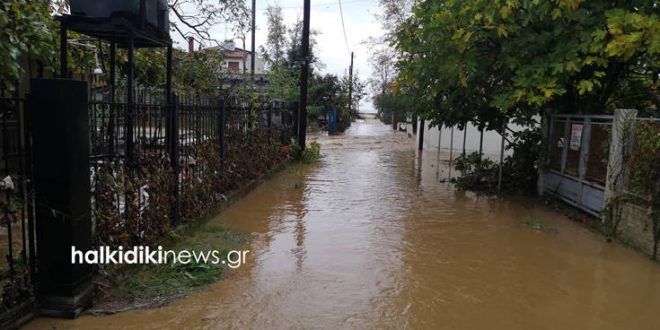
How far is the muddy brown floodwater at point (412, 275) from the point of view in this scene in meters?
4.23

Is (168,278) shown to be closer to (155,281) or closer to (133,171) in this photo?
(155,281)

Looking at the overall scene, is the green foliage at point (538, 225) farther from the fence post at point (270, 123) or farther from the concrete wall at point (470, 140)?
the concrete wall at point (470, 140)

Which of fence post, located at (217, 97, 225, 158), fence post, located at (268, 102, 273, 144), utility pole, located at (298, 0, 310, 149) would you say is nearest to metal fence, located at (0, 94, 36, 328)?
fence post, located at (217, 97, 225, 158)

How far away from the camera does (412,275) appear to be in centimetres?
539

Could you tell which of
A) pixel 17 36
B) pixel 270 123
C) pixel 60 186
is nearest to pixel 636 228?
pixel 60 186

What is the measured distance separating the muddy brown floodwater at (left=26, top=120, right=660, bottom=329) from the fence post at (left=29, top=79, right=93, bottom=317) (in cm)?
26

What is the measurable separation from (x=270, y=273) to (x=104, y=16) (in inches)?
126

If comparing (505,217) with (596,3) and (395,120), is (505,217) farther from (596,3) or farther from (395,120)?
(395,120)

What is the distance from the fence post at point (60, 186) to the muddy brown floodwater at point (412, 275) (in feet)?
0.85

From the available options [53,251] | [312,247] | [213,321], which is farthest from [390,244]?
[53,251]

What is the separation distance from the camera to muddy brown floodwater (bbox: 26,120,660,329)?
13.9ft

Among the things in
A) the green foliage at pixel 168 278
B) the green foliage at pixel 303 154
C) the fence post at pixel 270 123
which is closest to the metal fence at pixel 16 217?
the green foliage at pixel 168 278

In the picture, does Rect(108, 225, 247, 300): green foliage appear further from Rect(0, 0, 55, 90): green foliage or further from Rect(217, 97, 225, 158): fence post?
Rect(217, 97, 225, 158): fence post

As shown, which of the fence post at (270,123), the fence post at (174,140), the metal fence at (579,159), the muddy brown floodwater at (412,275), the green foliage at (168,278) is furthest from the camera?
the fence post at (270,123)
